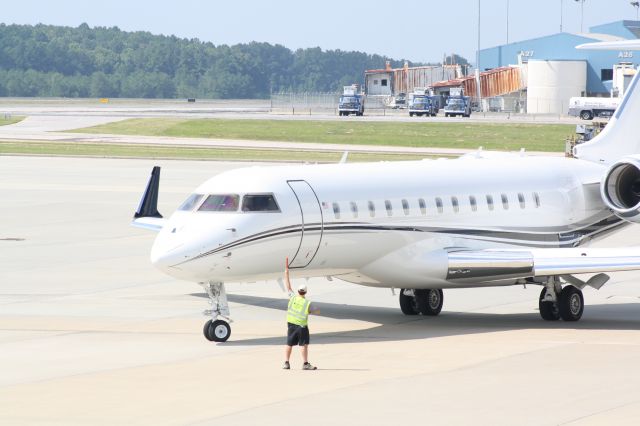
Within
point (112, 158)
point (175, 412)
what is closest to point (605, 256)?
point (175, 412)

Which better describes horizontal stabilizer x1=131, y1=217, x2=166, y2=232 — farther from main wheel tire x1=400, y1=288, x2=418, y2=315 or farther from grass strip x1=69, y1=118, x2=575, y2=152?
grass strip x1=69, y1=118, x2=575, y2=152

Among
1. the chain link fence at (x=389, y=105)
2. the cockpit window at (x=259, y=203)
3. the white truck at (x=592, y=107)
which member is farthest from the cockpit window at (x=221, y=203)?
the chain link fence at (x=389, y=105)

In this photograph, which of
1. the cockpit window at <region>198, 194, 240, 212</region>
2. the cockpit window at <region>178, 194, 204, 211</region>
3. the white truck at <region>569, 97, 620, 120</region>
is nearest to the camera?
the cockpit window at <region>198, 194, 240, 212</region>

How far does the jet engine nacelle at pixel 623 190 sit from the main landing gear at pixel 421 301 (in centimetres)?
448

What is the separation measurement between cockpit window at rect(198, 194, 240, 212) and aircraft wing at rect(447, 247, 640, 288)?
5.06m

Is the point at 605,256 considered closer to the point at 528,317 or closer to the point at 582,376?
the point at 528,317

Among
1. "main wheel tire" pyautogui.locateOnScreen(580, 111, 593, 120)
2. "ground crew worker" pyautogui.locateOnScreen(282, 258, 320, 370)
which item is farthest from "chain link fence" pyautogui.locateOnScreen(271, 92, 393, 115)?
"ground crew worker" pyautogui.locateOnScreen(282, 258, 320, 370)

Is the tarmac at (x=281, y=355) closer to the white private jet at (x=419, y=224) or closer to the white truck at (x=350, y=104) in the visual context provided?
the white private jet at (x=419, y=224)

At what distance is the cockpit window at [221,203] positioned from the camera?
86.1 feet

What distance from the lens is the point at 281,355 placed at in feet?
79.8

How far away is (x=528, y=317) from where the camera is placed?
2988cm

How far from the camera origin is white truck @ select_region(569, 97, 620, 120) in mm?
123938

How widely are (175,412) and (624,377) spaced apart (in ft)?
24.5

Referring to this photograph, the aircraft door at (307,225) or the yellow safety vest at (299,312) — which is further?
the aircraft door at (307,225)
